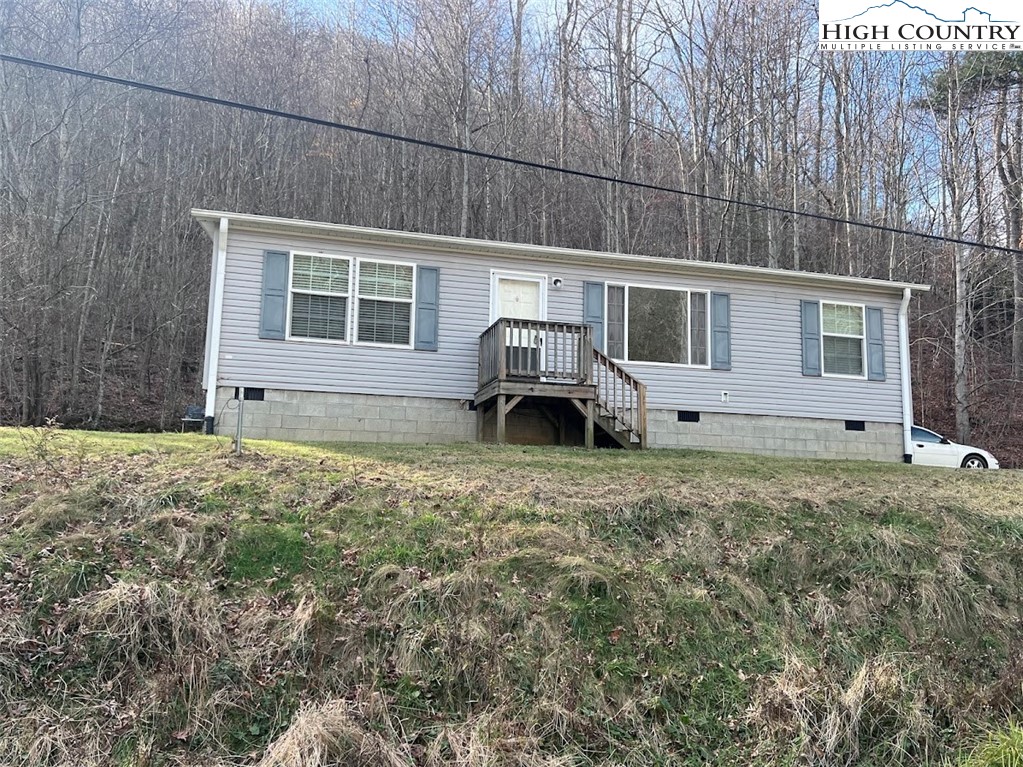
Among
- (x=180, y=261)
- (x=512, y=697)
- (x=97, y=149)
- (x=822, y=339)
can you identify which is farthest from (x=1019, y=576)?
(x=97, y=149)

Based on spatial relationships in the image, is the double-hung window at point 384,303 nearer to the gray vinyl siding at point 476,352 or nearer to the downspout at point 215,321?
the gray vinyl siding at point 476,352

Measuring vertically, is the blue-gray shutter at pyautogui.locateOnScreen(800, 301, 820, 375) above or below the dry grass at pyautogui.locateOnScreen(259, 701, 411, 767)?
above

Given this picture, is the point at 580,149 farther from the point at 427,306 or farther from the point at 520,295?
the point at 427,306

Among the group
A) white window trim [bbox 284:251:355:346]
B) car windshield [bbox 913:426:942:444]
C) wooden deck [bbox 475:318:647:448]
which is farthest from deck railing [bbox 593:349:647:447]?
car windshield [bbox 913:426:942:444]

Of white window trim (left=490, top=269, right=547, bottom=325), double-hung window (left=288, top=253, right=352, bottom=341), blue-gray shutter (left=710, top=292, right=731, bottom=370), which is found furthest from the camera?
blue-gray shutter (left=710, top=292, right=731, bottom=370)

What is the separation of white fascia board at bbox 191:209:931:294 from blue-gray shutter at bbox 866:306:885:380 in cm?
44

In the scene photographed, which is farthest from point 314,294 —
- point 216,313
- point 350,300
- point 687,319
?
point 687,319

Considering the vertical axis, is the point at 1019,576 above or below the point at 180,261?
below

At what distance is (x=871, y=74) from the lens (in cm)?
2123

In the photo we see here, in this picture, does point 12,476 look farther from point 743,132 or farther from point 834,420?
point 743,132

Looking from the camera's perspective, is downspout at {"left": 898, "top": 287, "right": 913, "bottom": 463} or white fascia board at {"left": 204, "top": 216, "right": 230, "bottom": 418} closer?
white fascia board at {"left": 204, "top": 216, "right": 230, "bottom": 418}

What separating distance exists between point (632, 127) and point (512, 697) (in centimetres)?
1948

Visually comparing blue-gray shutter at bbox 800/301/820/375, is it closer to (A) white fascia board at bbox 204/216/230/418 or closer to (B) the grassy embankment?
(B) the grassy embankment

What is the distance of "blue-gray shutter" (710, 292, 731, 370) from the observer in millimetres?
12102
